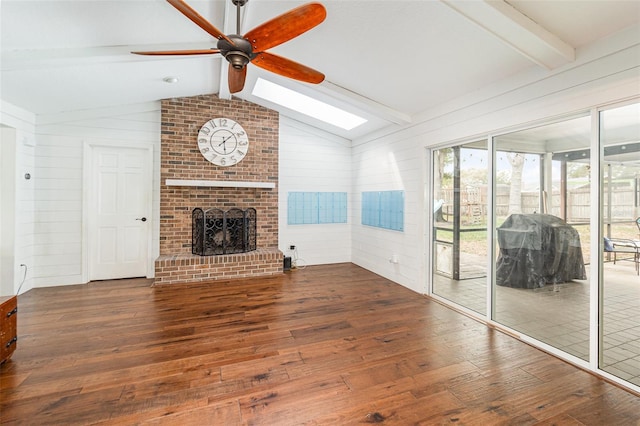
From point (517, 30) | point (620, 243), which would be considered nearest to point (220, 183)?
point (517, 30)

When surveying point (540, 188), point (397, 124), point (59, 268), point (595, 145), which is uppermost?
point (397, 124)

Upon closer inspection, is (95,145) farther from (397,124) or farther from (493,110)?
(493,110)

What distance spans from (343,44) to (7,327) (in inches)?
153

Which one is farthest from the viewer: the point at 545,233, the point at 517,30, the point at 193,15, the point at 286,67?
A: the point at 545,233

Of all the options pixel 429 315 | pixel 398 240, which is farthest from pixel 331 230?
pixel 429 315

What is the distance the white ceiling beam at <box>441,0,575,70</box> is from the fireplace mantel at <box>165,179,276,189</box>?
3.87m

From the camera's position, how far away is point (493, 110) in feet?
10.1

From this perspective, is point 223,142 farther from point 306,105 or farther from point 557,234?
point 557,234

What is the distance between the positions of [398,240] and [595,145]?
2.74 metres

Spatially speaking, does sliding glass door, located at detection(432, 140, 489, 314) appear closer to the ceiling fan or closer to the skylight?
the skylight

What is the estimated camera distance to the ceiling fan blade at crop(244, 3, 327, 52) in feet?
5.68

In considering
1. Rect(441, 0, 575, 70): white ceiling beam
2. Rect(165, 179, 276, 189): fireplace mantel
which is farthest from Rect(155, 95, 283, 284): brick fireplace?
Rect(441, 0, 575, 70): white ceiling beam

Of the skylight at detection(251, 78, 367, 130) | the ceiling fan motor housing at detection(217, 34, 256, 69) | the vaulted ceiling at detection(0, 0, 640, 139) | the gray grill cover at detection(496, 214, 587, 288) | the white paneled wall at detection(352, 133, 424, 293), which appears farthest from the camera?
the skylight at detection(251, 78, 367, 130)

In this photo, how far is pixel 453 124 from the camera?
358 centimetres
